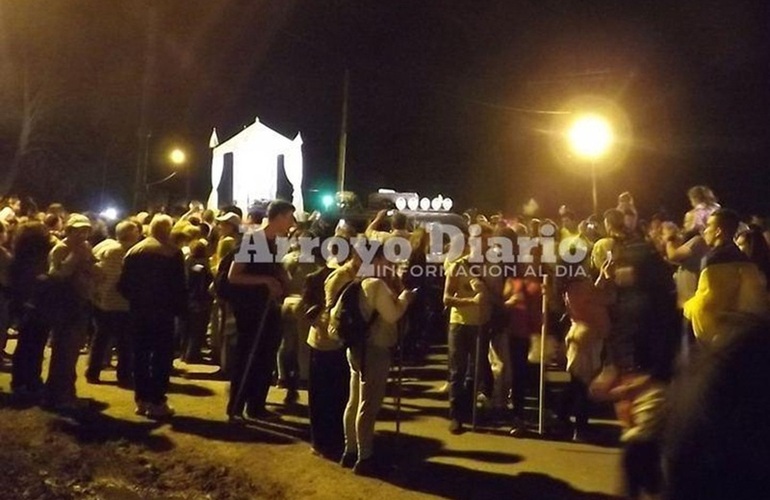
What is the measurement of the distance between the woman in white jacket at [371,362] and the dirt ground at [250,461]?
9.5 inches

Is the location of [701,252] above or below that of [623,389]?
above

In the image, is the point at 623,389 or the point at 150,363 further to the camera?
the point at 150,363

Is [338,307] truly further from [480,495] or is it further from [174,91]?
[174,91]

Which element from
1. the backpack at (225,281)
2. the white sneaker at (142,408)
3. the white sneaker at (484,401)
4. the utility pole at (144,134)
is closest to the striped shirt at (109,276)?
the white sneaker at (142,408)

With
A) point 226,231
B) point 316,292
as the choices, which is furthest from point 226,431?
point 226,231

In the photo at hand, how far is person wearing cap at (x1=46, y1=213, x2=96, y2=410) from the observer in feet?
32.2

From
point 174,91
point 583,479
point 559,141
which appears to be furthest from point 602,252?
point 174,91

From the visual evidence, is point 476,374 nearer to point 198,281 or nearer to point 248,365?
point 248,365

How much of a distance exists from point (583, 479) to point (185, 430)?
12.3 ft

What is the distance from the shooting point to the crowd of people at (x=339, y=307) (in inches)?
305

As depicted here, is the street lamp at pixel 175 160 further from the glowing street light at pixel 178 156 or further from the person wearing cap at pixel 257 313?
the person wearing cap at pixel 257 313

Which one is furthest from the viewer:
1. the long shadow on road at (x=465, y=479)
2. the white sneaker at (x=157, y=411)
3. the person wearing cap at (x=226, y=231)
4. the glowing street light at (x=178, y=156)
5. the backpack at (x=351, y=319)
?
the glowing street light at (x=178, y=156)

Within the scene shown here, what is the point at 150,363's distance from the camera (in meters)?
9.59

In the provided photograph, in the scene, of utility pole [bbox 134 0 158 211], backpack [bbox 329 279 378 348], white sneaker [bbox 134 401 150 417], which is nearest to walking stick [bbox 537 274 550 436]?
backpack [bbox 329 279 378 348]
